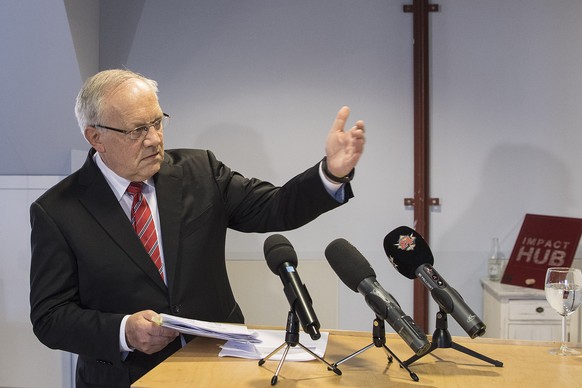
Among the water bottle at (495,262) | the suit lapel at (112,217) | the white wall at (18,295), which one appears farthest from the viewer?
the water bottle at (495,262)

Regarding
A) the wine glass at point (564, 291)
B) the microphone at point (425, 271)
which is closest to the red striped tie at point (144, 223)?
the microphone at point (425, 271)

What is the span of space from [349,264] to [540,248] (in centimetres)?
249

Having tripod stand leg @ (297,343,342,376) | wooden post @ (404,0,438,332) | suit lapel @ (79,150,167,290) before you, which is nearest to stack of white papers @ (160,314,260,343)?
tripod stand leg @ (297,343,342,376)

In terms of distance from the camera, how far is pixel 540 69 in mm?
4141

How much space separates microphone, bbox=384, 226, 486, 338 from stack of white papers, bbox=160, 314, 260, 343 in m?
0.42

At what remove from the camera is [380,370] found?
5.80 ft

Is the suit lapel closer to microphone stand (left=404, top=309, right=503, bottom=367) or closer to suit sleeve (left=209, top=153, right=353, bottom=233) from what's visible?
suit sleeve (left=209, top=153, right=353, bottom=233)

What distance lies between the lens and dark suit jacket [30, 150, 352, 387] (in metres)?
2.11

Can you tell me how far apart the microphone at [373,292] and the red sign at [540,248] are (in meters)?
2.33

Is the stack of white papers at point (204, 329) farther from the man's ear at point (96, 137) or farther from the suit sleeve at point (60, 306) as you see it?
the man's ear at point (96, 137)

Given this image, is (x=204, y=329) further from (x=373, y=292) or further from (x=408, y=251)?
(x=408, y=251)

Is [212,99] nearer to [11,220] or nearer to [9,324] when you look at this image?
[11,220]

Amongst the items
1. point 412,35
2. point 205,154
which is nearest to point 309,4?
point 412,35

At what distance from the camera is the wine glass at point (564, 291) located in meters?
1.93
